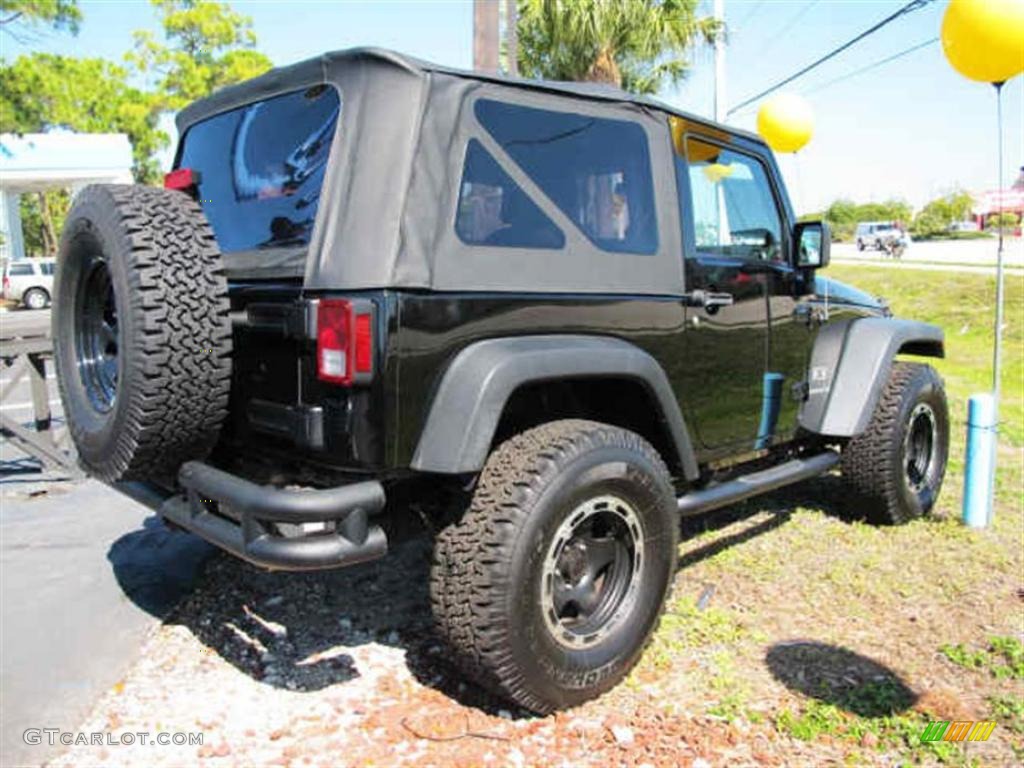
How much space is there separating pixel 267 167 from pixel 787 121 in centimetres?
575

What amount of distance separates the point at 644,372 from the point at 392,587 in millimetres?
1694

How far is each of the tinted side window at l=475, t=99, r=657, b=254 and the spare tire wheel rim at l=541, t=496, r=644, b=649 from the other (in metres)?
0.97

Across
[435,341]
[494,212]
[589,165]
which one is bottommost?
[435,341]

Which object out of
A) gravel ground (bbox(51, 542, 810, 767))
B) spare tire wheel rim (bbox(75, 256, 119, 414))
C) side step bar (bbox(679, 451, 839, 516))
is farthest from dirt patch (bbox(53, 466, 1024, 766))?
spare tire wheel rim (bbox(75, 256, 119, 414))

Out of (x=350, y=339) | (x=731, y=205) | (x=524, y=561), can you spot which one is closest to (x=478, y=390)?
(x=350, y=339)

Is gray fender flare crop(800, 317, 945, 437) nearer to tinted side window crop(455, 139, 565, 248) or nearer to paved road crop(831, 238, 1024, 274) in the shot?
tinted side window crop(455, 139, 565, 248)

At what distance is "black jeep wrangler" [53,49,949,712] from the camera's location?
2557 millimetres

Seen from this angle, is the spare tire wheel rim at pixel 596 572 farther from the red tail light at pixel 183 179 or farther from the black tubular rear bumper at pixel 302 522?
the red tail light at pixel 183 179

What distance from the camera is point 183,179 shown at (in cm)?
347

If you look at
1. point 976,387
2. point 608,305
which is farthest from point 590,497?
point 976,387

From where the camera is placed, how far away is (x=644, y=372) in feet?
A: 10.1

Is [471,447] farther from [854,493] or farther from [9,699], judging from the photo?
[854,493]

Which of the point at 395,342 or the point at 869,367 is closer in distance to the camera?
the point at 395,342

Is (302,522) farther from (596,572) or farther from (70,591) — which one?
(70,591)
